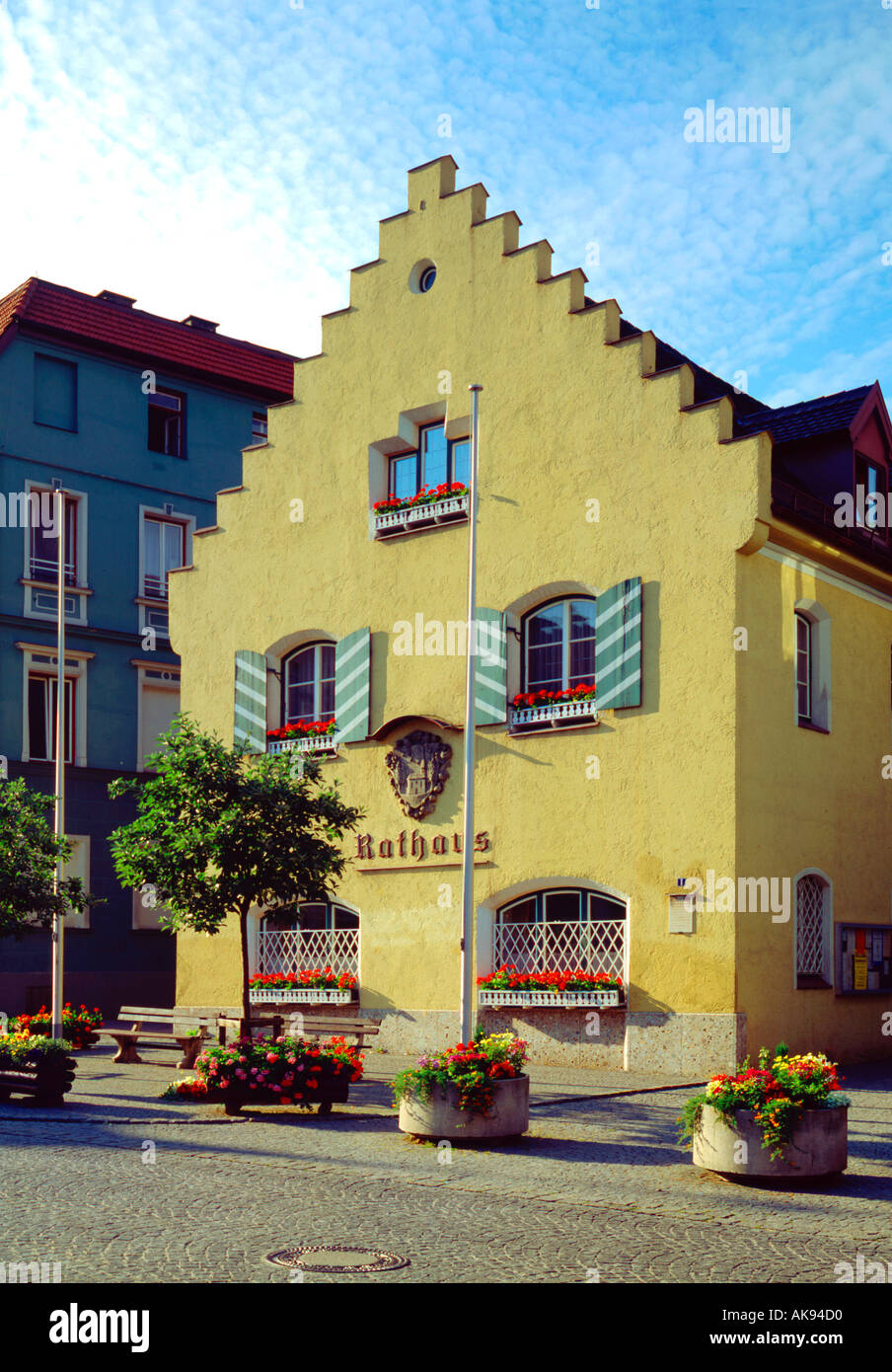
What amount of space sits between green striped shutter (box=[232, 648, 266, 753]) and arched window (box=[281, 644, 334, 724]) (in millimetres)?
440

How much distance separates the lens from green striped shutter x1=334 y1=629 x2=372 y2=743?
2380 cm

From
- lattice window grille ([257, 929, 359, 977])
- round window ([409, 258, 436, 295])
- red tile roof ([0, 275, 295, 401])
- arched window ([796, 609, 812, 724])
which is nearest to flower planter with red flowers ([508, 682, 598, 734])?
arched window ([796, 609, 812, 724])

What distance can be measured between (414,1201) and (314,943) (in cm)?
1414

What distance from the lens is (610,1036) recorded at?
2003cm

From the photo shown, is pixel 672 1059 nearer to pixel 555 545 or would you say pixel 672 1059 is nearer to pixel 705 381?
pixel 555 545

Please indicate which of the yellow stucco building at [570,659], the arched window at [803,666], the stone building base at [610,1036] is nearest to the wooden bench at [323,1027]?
the stone building base at [610,1036]

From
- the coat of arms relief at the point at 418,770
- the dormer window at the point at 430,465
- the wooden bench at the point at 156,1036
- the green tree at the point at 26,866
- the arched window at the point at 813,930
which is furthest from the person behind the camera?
the dormer window at the point at 430,465

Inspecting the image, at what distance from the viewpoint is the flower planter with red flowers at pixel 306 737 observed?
80.0 feet

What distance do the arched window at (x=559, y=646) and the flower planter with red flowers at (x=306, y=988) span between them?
216 inches

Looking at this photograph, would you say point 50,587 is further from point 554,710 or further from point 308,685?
point 554,710

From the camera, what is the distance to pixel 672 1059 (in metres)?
19.4

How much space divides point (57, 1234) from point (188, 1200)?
1619 millimetres

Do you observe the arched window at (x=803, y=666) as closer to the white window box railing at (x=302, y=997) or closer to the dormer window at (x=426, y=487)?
the dormer window at (x=426, y=487)

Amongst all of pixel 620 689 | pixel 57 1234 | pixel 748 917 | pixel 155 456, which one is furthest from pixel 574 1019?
pixel 155 456
